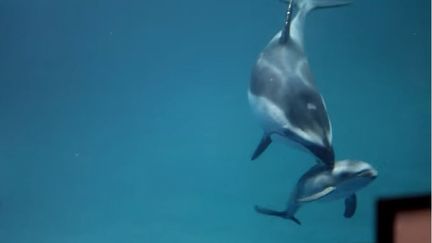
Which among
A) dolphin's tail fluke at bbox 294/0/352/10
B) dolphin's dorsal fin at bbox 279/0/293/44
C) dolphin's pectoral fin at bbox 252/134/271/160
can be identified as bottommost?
dolphin's pectoral fin at bbox 252/134/271/160

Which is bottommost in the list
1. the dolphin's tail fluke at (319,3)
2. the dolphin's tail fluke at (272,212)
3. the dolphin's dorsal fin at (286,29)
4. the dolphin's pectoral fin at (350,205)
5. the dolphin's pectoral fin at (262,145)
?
the dolphin's tail fluke at (272,212)

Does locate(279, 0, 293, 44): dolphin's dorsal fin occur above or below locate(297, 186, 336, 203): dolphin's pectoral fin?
above

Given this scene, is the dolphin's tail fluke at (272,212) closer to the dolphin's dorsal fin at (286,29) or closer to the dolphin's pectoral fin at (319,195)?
the dolphin's pectoral fin at (319,195)

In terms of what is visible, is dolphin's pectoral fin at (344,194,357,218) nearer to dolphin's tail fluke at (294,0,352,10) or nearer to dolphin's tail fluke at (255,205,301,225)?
dolphin's tail fluke at (255,205,301,225)

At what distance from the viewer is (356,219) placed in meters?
1.28

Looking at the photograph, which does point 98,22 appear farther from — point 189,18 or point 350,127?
point 350,127

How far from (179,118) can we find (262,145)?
0.64 feet

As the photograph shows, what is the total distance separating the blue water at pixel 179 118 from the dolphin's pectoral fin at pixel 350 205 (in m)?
0.02

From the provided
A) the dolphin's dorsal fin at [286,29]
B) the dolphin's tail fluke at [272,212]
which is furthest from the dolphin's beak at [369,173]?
the dolphin's dorsal fin at [286,29]

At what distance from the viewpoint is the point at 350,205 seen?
1276mm

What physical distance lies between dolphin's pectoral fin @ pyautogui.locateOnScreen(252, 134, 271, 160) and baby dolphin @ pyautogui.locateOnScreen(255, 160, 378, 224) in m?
0.11

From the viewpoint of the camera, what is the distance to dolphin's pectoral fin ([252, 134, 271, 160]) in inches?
48.9

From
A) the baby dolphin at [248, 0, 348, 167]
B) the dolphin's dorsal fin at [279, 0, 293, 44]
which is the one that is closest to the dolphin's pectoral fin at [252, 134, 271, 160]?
the baby dolphin at [248, 0, 348, 167]

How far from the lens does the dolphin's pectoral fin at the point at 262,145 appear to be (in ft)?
4.08
